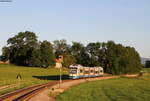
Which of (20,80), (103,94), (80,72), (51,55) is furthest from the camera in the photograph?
(51,55)

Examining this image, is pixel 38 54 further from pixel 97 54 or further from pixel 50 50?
pixel 97 54

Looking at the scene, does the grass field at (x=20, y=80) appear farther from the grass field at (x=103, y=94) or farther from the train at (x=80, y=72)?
the grass field at (x=103, y=94)

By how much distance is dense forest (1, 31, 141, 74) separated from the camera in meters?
123

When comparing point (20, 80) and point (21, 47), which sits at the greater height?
point (21, 47)

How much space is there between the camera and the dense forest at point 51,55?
404ft

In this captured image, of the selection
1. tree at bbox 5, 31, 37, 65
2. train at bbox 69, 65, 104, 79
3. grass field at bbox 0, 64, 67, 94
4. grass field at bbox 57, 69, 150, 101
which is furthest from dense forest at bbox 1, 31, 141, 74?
grass field at bbox 57, 69, 150, 101

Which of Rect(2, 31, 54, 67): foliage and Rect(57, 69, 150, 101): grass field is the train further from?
Answer: Rect(2, 31, 54, 67): foliage

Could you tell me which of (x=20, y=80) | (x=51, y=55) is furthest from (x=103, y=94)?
(x=51, y=55)

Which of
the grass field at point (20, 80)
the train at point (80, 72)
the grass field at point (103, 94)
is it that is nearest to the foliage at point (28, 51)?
the grass field at point (20, 80)

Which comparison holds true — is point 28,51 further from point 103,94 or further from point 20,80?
point 103,94

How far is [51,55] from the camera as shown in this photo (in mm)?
124625

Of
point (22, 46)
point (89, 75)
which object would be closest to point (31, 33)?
point (22, 46)

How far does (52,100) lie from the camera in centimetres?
2762

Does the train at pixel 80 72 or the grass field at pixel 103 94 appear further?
the train at pixel 80 72
